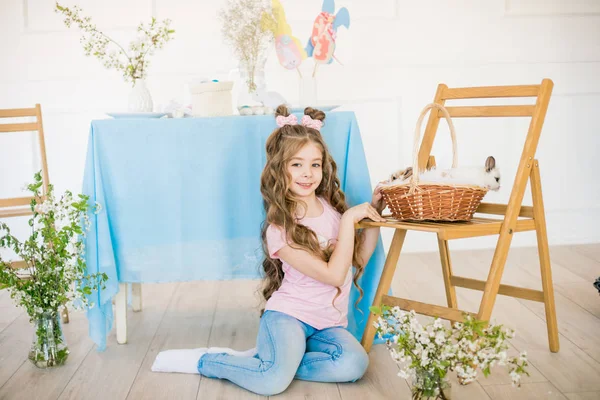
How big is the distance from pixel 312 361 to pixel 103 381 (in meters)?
0.63

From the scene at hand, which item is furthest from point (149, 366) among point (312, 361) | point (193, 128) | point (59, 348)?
point (193, 128)

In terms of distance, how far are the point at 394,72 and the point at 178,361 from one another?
220 centimetres

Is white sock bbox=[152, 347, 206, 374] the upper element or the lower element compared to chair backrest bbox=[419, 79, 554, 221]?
lower

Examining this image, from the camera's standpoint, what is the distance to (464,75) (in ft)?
12.0

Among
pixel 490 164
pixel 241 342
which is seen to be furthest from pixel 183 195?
pixel 490 164

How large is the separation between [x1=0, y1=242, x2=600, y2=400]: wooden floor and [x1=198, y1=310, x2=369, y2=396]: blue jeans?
3 cm

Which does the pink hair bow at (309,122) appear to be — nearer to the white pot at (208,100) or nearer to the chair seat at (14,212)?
the white pot at (208,100)

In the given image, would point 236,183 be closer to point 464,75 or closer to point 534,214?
point 534,214

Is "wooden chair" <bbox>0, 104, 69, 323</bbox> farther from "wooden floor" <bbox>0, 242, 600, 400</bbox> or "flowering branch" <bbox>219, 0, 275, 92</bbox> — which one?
"flowering branch" <bbox>219, 0, 275, 92</bbox>

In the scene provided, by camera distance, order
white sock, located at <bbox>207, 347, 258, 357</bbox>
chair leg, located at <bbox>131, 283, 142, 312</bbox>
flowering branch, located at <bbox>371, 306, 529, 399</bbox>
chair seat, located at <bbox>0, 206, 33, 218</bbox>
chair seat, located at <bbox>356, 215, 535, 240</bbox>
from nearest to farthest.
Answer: flowering branch, located at <bbox>371, 306, 529, 399</bbox>, chair seat, located at <bbox>356, 215, 535, 240</bbox>, white sock, located at <bbox>207, 347, 258, 357</bbox>, chair seat, located at <bbox>0, 206, 33, 218</bbox>, chair leg, located at <bbox>131, 283, 142, 312</bbox>

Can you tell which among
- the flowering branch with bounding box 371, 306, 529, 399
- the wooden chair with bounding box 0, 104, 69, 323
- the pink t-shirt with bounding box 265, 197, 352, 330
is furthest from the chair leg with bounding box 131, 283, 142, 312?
the flowering branch with bounding box 371, 306, 529, 399

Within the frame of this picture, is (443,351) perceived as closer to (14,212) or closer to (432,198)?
(432,198)

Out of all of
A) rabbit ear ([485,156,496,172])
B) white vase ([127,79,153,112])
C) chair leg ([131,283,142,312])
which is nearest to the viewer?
rabbit ear ([485,156,496,172])

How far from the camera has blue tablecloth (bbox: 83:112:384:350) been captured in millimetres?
A: 2139
